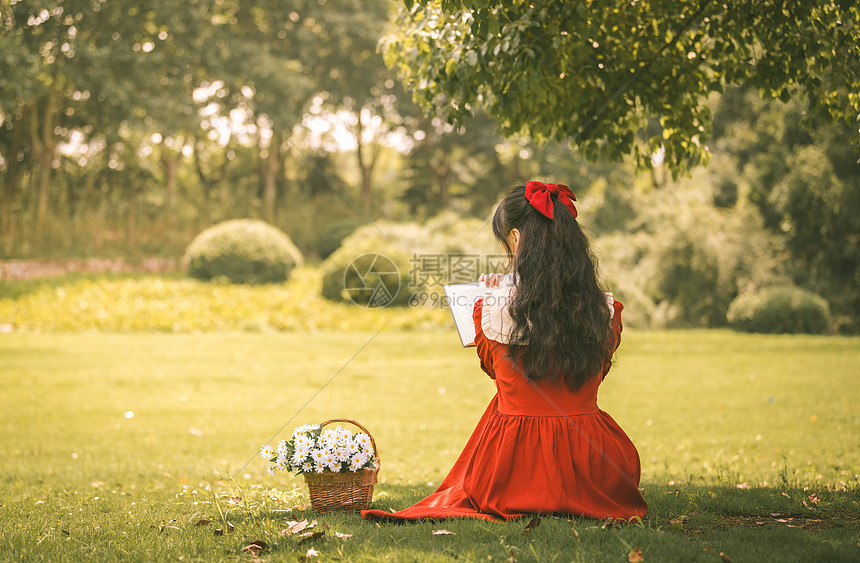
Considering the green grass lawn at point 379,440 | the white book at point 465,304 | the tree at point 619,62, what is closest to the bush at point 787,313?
the green grass lawn at point 379,440

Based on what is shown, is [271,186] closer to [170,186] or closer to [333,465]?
[170,186]

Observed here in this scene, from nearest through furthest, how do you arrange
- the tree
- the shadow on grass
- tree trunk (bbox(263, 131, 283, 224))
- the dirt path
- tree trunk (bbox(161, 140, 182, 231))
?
the shadow on grass, the tree, the dirt path, tree trunk (bbox(161, 140, 182, 231)), tree trunk (bbox(263, 131, 283, 224))

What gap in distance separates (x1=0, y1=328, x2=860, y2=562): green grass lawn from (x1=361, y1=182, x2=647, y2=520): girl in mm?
177

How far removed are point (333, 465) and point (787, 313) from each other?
13.6 m

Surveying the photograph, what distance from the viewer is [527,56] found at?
13.3 feet

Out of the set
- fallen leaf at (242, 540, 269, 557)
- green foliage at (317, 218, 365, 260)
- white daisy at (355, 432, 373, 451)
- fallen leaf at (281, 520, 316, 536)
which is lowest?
fallen leaf at (242, 540, 269, 557)

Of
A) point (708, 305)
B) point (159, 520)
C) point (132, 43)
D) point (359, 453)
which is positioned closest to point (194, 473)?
point (159, 520)

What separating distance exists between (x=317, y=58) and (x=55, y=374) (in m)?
20.2

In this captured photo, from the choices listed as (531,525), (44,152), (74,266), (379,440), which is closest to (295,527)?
(531,525)

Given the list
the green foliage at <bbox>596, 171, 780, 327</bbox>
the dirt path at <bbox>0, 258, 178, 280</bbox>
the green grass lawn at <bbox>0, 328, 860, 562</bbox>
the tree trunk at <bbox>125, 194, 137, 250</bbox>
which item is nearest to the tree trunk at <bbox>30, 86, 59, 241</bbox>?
the dirt path at <bbox>0, 258, 178, 280</bbox>

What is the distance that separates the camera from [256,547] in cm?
286

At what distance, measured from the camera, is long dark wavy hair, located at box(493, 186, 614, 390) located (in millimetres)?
3100

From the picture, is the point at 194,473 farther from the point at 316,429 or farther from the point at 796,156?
the point at 796,156

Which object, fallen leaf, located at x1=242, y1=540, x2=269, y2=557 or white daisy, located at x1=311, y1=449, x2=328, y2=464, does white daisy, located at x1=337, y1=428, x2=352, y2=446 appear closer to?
white daisy, located at x1=311, y1=449, x2=328, y2=464
